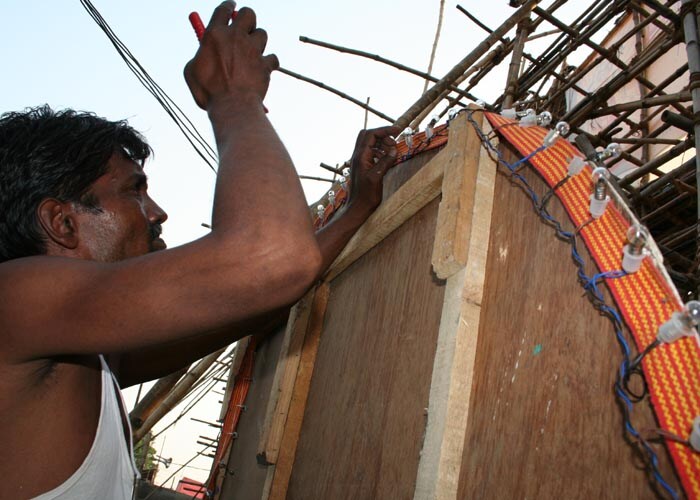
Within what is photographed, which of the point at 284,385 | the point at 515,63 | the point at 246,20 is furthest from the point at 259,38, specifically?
the point at 515,63

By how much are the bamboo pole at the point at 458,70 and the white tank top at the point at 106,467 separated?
3.01 m

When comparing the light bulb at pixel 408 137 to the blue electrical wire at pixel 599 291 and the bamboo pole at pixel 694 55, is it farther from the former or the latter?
the bamboo pole at pixel 694 55

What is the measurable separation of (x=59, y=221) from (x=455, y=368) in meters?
1.02

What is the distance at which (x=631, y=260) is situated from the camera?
1041mm

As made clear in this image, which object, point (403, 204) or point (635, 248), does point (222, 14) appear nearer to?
point (403, 204)

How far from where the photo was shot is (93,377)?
4.55ft

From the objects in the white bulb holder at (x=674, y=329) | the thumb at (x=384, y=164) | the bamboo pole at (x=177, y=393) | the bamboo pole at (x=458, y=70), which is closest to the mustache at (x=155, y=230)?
the thumb at (x=384, y=164)

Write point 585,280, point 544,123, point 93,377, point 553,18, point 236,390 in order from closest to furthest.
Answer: point 585,280, point 93,377, point 544,123, point 236,390, point 553,18

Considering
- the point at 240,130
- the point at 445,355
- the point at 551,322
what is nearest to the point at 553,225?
the point at 551,322

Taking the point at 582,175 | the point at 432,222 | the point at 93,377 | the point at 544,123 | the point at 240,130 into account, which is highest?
the point at 544,123

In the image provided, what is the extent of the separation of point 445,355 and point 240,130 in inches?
29.1

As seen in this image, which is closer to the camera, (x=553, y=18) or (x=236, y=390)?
(x=236, y=390)

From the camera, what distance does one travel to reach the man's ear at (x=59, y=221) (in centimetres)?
131

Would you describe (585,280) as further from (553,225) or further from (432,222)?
(432,222)
